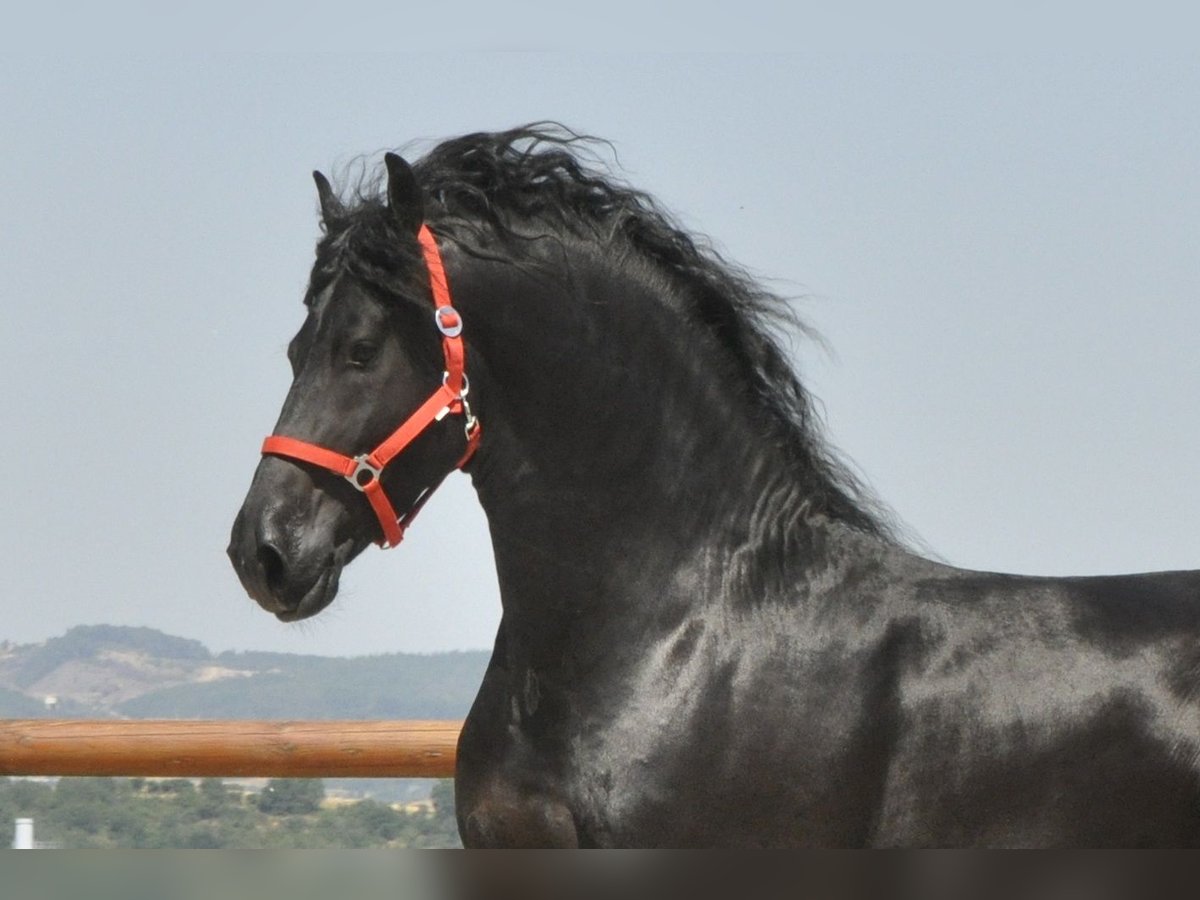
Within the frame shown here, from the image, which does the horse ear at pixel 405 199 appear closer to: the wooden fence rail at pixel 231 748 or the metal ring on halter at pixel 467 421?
the metal ring on halter at pixel 467 421

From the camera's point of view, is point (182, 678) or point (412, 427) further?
point (182, 678)

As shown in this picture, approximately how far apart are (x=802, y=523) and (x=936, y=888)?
141 cm

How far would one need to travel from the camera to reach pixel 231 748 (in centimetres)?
539

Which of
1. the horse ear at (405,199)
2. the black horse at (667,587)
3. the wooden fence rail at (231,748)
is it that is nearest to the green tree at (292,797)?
the wooden fence rail at (231,748)

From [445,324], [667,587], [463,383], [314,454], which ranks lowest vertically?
[667,587]

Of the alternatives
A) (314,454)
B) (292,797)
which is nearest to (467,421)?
(314,454)

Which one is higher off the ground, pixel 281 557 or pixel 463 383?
pixel 463 383

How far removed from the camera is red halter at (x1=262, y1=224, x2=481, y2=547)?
291 centimetres

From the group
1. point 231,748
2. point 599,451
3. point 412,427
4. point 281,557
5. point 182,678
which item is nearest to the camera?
point 281,557

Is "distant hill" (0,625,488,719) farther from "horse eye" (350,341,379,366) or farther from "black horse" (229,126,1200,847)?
"horse eye" (350,341,379,366)

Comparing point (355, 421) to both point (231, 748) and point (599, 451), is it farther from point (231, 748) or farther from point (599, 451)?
point (231, 748)

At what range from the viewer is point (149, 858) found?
5.31ft

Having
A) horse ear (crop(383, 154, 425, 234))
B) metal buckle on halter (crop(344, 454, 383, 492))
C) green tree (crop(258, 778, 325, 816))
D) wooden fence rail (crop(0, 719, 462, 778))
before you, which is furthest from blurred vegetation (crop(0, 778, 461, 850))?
horse ear (crop(383, 154, 425, 234))

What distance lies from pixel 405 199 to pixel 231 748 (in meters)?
2.88
